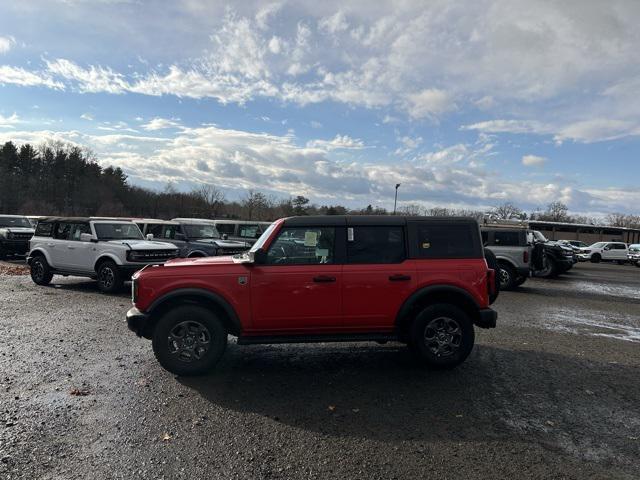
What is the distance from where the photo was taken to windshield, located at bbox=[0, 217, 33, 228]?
21625 mm

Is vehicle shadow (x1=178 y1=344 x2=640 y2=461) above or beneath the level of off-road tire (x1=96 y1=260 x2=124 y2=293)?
beneath

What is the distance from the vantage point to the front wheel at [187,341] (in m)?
5.34

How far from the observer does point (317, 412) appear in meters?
4.42

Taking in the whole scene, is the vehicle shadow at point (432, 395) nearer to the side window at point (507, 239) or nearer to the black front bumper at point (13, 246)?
the side window at point (507, 239)

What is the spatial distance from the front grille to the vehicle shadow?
5.88m

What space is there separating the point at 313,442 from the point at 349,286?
2.06 meters

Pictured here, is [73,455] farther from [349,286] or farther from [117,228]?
[117,228]

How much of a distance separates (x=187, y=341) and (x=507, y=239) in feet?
39.1

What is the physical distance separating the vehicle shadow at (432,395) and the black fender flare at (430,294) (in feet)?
2.41

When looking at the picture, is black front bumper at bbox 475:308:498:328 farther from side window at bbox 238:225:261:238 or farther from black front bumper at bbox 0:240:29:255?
black front bumper at bbox 0:240:29:255

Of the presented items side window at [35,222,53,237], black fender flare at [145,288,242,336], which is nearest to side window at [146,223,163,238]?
side window at [35,222,53,237]

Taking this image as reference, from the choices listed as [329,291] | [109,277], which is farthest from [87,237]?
[329,291]

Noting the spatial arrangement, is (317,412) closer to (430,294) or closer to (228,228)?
(430,294)

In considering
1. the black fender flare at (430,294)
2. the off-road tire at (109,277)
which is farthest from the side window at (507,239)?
the off-road tire at (109,277)
